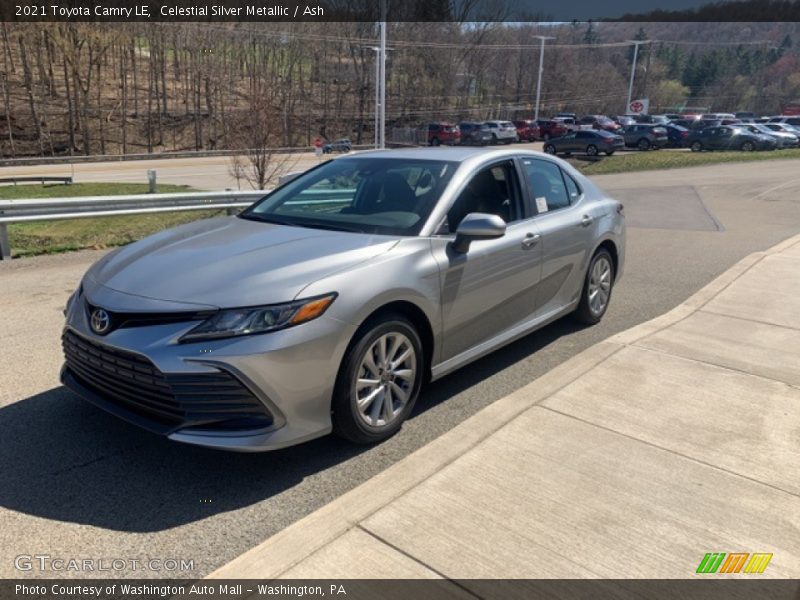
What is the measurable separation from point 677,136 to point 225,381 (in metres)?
41.4

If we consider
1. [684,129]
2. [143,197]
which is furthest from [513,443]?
[684,129]

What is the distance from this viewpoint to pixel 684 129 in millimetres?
39156

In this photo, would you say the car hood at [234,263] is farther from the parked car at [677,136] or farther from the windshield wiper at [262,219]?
the parked car at [677,136]

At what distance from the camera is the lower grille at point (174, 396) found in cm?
301

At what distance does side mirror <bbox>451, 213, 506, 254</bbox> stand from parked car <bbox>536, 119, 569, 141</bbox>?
46086 mm

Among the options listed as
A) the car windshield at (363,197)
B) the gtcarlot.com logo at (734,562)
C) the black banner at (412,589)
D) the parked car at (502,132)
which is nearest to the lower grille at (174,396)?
the black banner at (412,589)

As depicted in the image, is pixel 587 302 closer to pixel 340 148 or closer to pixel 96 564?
pixel 96 564

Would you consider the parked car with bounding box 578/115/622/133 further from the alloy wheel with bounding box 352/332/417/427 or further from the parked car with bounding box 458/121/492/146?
the alloy wheel with bounding box 352/332/417/427

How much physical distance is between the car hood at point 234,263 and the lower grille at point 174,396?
0.35 meters

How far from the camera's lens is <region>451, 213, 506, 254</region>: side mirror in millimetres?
3881

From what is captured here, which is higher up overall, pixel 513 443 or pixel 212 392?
pixel 212 392

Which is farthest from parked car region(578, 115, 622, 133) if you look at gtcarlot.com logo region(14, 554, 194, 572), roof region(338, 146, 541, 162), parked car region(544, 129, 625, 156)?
gtcarlot.com logo region(14, 554, 194, 572)

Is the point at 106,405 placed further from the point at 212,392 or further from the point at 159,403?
the point at 212,392

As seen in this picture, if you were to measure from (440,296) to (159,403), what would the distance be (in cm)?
169
